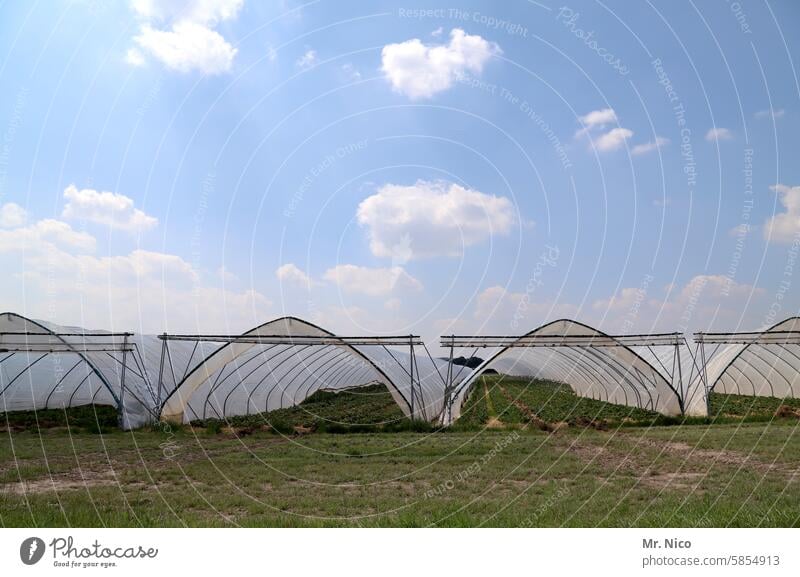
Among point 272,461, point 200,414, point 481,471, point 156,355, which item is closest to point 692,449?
point 481,471

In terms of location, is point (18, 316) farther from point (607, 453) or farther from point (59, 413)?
point (607, 453)

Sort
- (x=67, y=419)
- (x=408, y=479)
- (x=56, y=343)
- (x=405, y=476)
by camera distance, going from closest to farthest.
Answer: (x=408, y=479) < (x=405, y=476) < (x=56, y=343) < (x=67, y=419)

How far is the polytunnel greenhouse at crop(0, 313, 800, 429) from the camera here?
67.9ft

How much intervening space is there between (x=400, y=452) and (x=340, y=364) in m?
18.1

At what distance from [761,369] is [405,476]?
25.1 meters

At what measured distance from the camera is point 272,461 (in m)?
13.4

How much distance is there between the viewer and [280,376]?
2745 centimetres

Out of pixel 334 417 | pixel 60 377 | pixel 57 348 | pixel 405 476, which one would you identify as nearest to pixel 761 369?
pixel 334 417

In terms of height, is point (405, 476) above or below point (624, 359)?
below

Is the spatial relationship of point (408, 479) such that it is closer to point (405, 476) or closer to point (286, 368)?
point (405, 476)
